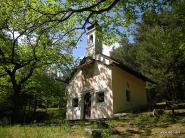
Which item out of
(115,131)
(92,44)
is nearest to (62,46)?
(92,44)

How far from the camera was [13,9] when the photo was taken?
18.6m

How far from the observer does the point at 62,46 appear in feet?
93.9

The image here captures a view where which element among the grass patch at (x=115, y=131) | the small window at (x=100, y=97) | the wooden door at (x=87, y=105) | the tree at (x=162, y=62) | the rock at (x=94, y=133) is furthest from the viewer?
the tree at (x=162, y=62)

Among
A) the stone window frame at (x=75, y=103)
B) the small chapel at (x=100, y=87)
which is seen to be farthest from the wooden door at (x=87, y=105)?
the stone window frame at (x=75, y=103)

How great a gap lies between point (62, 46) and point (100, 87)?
618 cm

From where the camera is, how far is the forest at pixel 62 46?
1755cm

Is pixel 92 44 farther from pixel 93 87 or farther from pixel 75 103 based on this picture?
pixel 75 103

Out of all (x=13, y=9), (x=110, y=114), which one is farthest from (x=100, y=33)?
(x=110, y=114)

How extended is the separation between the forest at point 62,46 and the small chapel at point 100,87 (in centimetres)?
171

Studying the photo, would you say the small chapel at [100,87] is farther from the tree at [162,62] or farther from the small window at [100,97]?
the tree at [162,62]

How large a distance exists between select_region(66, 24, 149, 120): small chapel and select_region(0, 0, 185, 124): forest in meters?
1.71

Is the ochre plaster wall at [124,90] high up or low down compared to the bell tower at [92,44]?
down

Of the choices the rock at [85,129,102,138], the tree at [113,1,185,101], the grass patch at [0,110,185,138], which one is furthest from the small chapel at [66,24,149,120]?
the rock at [85,129,102,138]

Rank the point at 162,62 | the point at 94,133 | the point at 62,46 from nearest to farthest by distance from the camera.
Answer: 1. the point at 94,133
2. the point at 62,46
3. the point at 162,62
